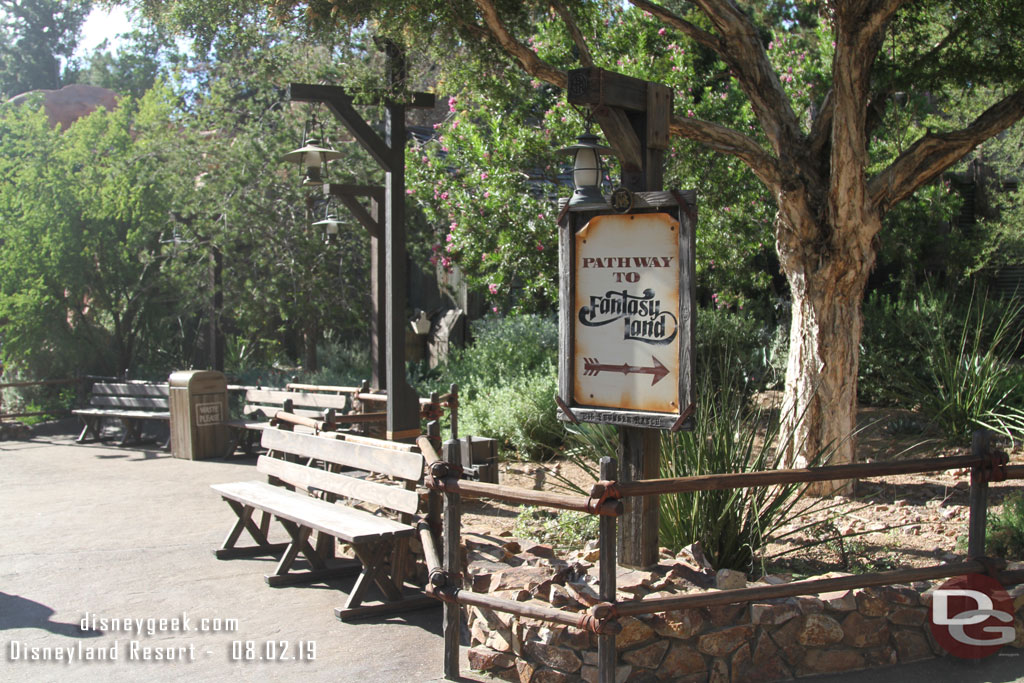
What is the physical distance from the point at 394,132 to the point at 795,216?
3.71 m

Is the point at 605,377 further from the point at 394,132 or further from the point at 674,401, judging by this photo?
the point at 394,132

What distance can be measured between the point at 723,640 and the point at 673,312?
4.92ft

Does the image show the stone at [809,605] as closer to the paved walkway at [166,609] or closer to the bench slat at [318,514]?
the paved walkway at [166,609]

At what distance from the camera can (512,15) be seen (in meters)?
7.73

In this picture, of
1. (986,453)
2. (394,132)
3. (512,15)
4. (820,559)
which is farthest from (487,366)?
(986,453)

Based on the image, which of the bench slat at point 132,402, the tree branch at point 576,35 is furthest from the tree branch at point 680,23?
the bench slat at point 132,402

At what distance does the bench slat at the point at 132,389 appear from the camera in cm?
1223

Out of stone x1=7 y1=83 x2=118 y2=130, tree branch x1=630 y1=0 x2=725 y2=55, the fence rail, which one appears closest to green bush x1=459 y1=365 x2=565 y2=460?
tree branch x1=630 y1=0 x2=725 y2=55

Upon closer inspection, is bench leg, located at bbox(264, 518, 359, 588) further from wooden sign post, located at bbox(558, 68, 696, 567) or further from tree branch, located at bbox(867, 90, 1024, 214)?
tree branch, located at bbox(867, 90, 1024, 214)

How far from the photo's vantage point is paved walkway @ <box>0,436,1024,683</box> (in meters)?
4.30

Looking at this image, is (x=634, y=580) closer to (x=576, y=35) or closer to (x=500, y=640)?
(x=500, y=640)

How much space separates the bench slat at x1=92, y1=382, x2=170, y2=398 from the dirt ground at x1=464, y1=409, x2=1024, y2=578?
606 cm

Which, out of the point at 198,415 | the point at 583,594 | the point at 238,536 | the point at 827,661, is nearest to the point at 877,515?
the point at 827,661

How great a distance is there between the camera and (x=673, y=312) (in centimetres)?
420
